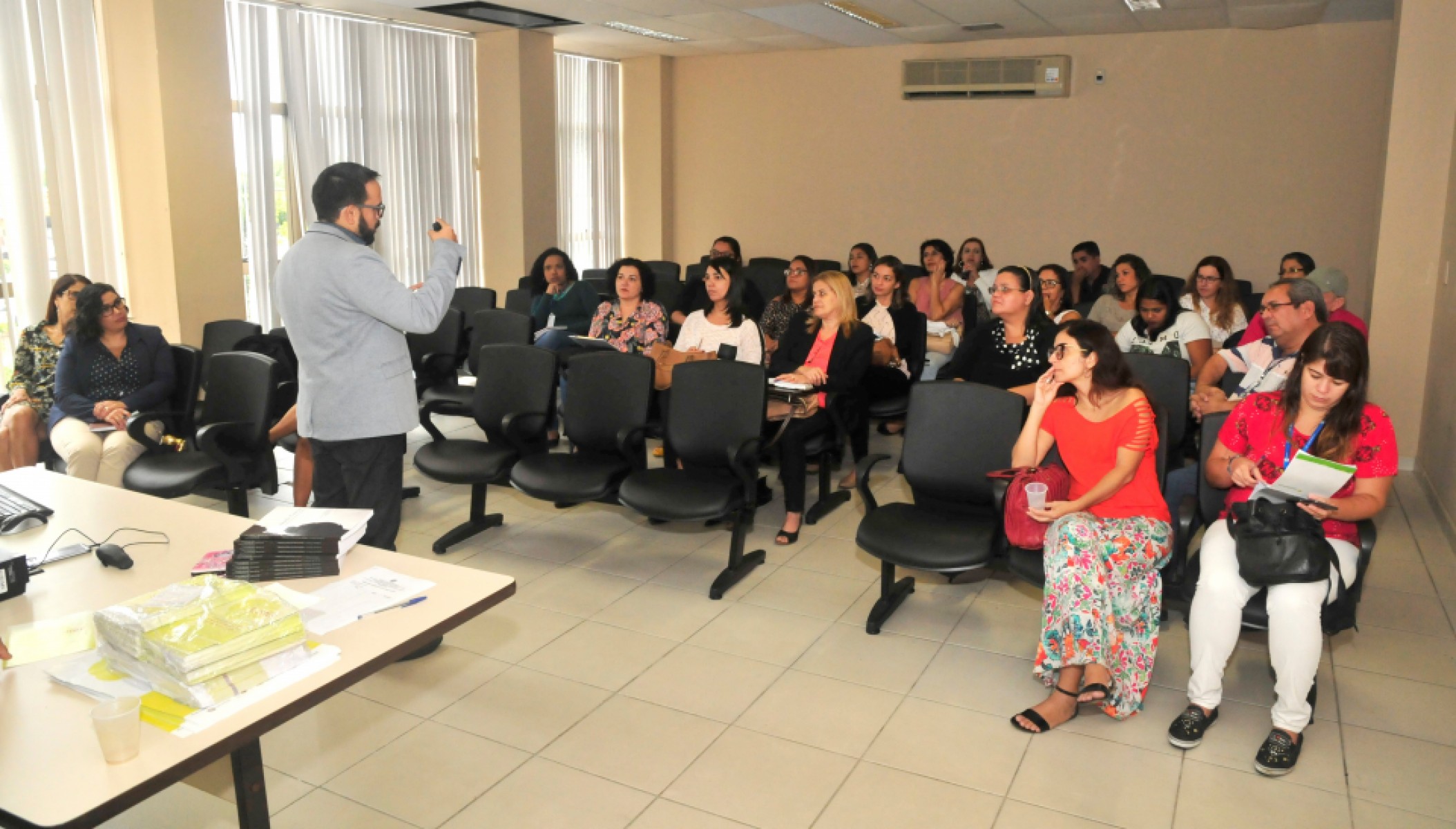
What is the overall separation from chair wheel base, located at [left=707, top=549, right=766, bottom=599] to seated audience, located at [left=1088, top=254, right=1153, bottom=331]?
269 cm

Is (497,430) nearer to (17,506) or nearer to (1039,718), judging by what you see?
(17,506)

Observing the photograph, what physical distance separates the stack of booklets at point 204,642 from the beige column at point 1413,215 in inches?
242

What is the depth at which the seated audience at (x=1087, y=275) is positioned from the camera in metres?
8.24

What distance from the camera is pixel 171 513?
9.85 ft

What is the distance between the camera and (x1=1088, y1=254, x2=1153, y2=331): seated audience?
6.14 metres

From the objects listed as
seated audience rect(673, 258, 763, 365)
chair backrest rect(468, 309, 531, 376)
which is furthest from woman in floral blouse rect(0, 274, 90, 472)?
seated audience rect(673, 258, 763, 365)

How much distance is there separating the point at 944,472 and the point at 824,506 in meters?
1.47

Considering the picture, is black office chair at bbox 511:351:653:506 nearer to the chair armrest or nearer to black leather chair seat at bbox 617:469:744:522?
black leather chair seat at bbox 617:469:744:522

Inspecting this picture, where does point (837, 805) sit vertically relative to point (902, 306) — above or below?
below

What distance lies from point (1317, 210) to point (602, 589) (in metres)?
7.10

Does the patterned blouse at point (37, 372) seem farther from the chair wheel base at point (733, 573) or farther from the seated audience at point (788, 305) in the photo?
the seated audience at point (788, 305)

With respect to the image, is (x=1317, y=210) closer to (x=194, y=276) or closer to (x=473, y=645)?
(x=473, y=645)

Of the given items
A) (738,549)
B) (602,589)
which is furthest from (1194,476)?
(602,589)

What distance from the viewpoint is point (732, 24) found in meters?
8.76
